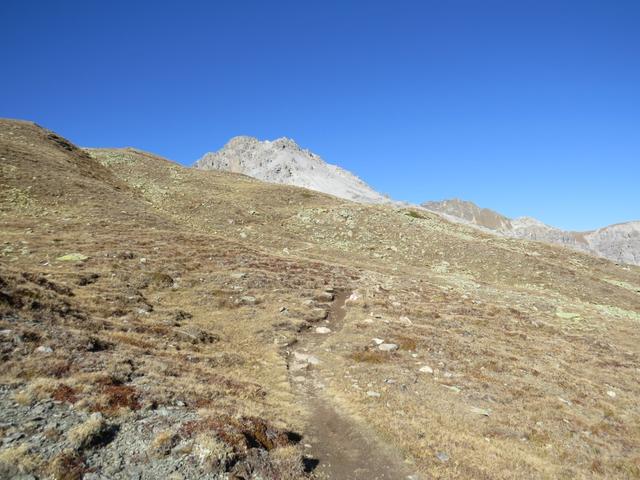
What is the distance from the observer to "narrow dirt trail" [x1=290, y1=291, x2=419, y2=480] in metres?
11.4

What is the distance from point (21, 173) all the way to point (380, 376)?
176 ft

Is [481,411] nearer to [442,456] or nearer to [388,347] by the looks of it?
[442,456]

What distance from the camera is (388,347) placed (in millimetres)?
22125

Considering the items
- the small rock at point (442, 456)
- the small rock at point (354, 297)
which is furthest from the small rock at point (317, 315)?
the small rock at point (442, 456)

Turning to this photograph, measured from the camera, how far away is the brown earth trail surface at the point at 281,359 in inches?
425

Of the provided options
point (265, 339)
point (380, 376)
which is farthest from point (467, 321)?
point (265, 339)

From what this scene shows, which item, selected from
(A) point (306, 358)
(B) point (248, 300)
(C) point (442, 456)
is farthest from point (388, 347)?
(B) point (248, 300)

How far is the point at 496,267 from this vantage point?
51125 mm

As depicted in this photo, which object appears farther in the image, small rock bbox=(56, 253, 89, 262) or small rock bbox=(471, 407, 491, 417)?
small rock bbox=(56, 253, 89, 262)

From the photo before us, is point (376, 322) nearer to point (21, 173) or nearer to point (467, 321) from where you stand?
point (467, 321)

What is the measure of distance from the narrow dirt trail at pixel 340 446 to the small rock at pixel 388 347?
5.48 meters

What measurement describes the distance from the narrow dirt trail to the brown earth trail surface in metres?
0.07

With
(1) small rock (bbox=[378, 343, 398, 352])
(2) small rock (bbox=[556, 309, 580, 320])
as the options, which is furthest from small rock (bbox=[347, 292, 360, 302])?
(2) small rock (bbox=[556, 309, 580, 320])

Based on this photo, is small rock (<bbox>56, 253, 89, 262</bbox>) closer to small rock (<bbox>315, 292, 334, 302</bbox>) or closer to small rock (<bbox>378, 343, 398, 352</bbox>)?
small rock (<bbox>315, 292, 334, 302</bbox>)
